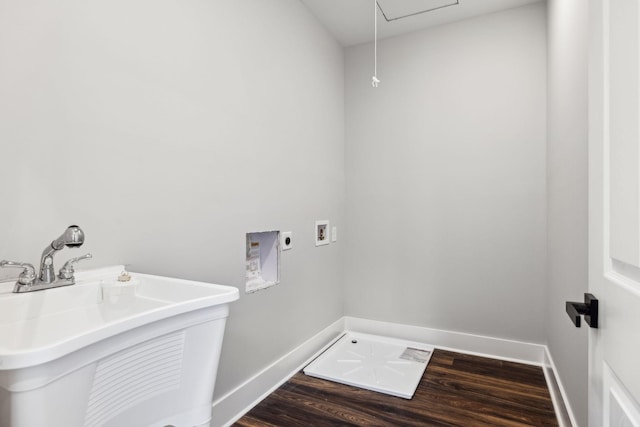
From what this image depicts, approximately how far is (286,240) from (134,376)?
4.86 feet

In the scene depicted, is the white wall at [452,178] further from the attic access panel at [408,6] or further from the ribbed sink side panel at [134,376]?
the ribbed sink side panel at [134,376]

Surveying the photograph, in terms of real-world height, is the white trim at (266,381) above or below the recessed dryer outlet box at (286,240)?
below

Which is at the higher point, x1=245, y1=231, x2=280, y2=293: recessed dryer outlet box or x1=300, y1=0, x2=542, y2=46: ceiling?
x1=300, y1=0, x2=542, y2=46: ceiling

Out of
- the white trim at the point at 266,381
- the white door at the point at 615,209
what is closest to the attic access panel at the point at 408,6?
the white door at the point at 615,209

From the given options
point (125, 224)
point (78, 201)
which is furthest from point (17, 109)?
point (125, 224)

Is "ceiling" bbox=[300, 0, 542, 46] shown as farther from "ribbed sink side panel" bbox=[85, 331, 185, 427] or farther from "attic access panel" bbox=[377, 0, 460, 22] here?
"ribbed sink side panel" bbox=[85, 331, 185, 427]

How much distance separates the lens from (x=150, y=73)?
1428 millimetres

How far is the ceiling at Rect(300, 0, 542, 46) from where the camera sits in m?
2.45

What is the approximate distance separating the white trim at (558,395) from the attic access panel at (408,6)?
245 centimetres

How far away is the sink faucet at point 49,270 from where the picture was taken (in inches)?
35.9

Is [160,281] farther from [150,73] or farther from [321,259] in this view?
[321,259]

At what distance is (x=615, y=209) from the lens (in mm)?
657

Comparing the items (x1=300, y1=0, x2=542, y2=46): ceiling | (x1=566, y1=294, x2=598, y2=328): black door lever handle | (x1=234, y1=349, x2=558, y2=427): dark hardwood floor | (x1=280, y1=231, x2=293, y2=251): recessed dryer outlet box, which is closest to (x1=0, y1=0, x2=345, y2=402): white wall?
(x1=280, y1=231, x2=293, y2=251): recessed dryer outlet box

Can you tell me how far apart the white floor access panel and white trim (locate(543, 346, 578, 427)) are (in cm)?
73
